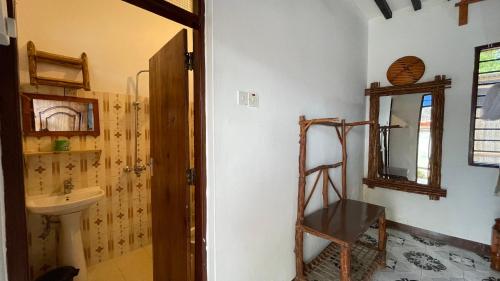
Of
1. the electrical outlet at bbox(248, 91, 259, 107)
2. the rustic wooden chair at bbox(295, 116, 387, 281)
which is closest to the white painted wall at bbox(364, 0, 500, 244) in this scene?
the rustic wooden chair at bbox(295, 116, 387, 281)

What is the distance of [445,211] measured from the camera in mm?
2432

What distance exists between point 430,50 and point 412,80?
0.36 m

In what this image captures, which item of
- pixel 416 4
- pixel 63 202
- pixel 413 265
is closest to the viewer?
pixel 63 202

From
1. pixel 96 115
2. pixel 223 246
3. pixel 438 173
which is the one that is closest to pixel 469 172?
pixel 438 173

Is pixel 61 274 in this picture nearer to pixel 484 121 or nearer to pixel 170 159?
pixel 170 159

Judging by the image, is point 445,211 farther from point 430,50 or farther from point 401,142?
point 430,50

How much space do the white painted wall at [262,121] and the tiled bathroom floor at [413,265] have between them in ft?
2.67

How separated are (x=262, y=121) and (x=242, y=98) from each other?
9.1 inches

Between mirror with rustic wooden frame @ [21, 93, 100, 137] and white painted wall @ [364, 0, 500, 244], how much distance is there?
→ 352 cm

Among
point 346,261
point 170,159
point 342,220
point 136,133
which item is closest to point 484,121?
point 342,220

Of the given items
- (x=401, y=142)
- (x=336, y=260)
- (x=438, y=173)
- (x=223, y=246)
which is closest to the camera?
(x=223, y=246)

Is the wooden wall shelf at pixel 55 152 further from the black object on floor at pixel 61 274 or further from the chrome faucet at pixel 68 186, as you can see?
the black object on floor at pixel 61 274

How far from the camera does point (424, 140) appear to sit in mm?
2506

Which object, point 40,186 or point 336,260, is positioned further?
point 336,260
